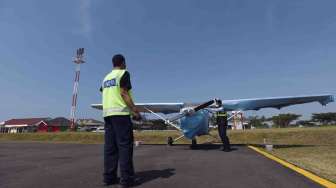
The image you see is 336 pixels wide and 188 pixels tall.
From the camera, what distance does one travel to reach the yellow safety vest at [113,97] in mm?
4266

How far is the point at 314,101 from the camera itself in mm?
14594

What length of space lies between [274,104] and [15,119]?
104 meters

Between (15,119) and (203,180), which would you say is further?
(15,119)

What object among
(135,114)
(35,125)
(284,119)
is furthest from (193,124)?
(284,119)

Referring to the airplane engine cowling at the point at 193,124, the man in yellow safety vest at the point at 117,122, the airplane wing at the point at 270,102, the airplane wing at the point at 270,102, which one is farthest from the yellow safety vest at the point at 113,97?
the airplane wing at the point at 270,102

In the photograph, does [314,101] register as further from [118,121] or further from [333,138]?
[118,121]

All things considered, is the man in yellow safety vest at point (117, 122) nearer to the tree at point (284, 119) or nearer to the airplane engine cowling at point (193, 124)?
the airplane engine cowling at point (193, 124)

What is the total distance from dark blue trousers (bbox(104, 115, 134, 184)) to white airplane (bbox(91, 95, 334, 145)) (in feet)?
23.5

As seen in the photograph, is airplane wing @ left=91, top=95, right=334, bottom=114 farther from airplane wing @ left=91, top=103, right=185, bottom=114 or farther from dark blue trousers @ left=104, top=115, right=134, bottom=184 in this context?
dark blue trousers @ left=104, top=115, right=134, bottom=184

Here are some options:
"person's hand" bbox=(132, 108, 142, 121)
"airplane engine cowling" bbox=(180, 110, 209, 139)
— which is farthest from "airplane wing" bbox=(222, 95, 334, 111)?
"person's hand" bbox=(132, 108, 142, 121)

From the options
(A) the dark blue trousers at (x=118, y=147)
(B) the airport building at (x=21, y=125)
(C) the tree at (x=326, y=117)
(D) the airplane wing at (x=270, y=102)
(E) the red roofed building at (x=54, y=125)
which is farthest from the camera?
(B) the airport building at (x=21, y=125)

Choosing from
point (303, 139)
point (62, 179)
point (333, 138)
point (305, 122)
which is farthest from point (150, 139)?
point (305, 122)

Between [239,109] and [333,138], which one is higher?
[239,109]

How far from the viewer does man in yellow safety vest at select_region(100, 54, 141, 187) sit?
4121mm
